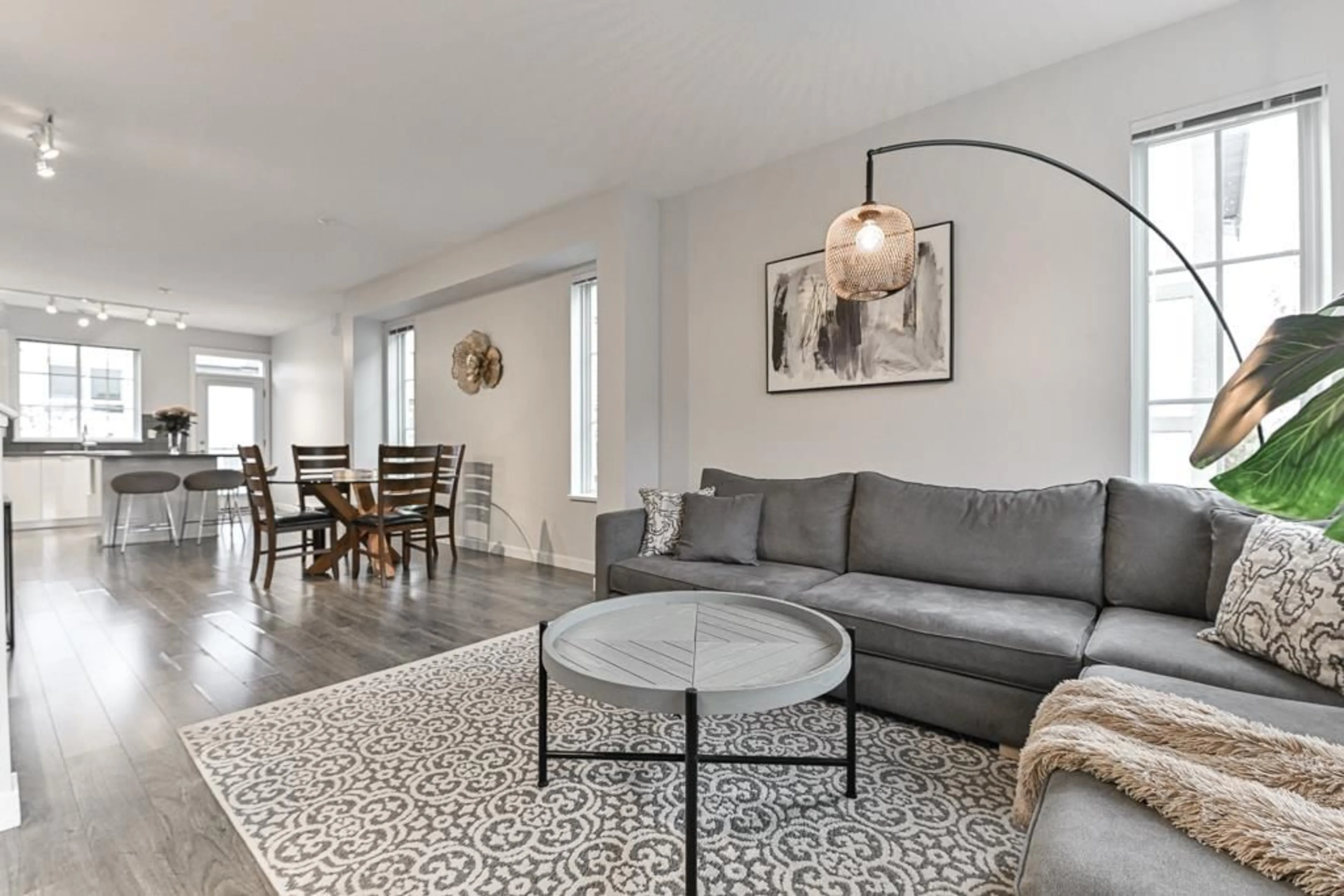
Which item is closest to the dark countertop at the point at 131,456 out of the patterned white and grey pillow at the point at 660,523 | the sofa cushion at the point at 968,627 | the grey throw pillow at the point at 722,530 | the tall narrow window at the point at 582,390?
the tall narrow window at the point at 582,390

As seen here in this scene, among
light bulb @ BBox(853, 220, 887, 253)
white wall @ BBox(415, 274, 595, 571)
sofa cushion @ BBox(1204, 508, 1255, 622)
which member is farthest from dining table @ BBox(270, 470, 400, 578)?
sofa cushion @ BBox(1204, 508, 1255, 622)

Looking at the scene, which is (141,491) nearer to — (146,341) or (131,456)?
(131,456)

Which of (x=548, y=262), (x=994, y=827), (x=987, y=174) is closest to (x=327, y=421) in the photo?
(x=548, y=262)

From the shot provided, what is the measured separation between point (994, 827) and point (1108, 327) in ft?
6.76

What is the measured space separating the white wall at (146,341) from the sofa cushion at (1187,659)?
10.2 meters

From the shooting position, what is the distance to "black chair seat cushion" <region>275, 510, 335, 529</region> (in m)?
4.45

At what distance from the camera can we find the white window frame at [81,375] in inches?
286

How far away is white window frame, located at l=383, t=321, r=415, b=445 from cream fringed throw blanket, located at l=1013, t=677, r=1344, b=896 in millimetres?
6626

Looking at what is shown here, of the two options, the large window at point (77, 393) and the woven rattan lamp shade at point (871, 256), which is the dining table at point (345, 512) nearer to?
the woven rattan lamp shade at point (871, 256)

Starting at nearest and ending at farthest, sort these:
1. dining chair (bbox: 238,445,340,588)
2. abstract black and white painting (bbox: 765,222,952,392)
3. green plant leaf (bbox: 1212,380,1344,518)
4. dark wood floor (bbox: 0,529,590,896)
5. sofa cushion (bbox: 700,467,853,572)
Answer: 1. green plant leaf (bbox: 1212,380,1344,518)
2. dark wood floor (bbox: 0,529,590,896)
3. sofa cushion (bbox: 700,467,853,572)
4. abstract black and white painting (bbox: 765,222,952,392)
5. dining chair (bbox: 238,445,340,588)

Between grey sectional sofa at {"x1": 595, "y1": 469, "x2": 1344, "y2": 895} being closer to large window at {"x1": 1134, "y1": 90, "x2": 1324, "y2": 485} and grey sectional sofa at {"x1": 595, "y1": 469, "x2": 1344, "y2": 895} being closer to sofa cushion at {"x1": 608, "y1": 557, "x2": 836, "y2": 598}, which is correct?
sofa cushion at {"x1": 608, "y1": 557, "x2": 836, "y2": 598}

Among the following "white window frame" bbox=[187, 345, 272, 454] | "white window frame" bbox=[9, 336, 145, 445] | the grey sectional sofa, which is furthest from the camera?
"white window frame" bbox=[187, 345, 272, 454]

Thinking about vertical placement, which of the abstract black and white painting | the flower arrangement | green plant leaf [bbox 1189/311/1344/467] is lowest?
green plant leaf [bbox 1189/311/1344/467]

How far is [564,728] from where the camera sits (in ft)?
7.22
